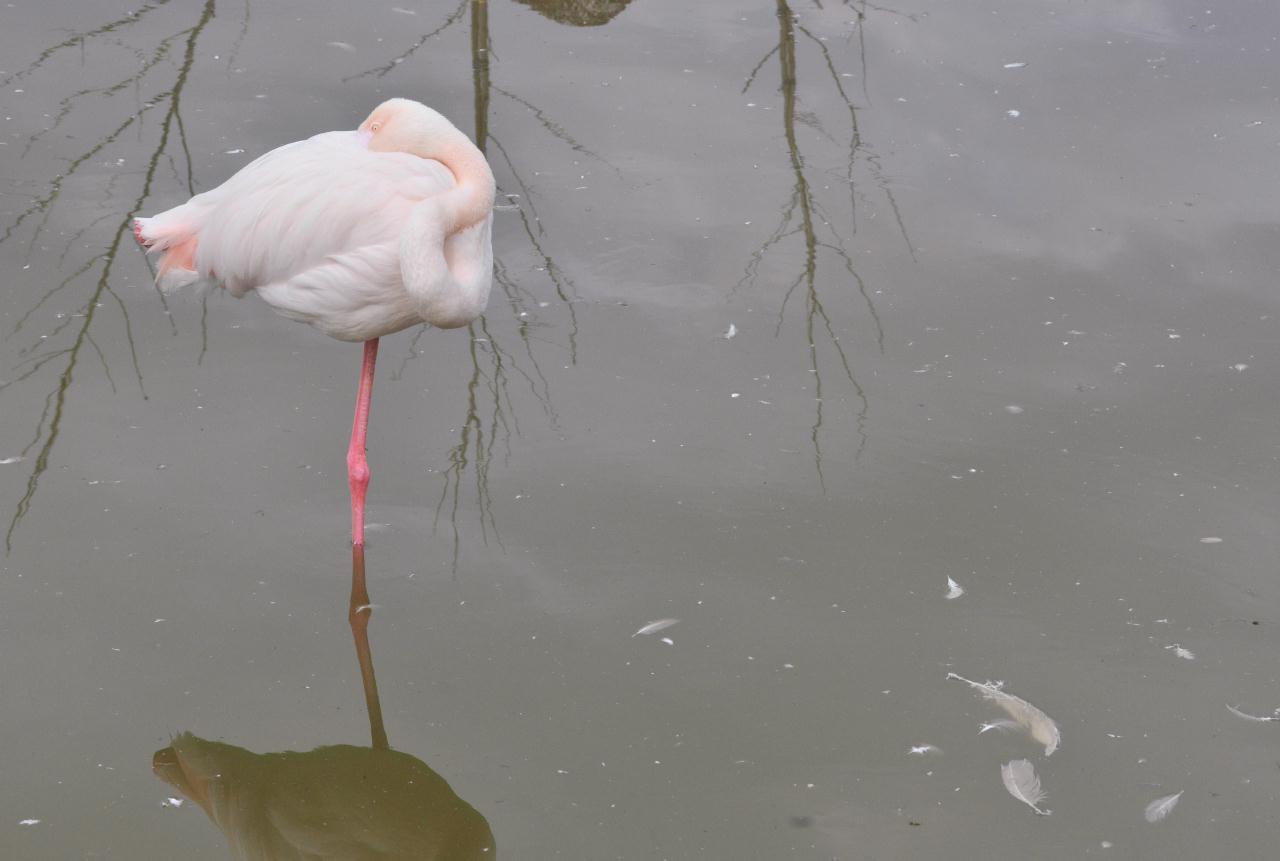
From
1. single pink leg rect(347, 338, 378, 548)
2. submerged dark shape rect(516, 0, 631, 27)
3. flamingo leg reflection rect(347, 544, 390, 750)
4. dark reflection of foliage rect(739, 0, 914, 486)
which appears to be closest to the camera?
flamingo leg reflection rect(347, 544, 390, 750)

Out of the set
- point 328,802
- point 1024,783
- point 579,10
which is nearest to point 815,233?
point 579,10

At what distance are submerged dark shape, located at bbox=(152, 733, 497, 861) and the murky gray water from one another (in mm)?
19

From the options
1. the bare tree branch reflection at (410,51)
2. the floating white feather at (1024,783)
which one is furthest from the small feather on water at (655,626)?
the bare tree branch reflection at (410,51)

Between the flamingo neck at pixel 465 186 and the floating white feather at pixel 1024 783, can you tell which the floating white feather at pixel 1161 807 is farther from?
the flamingo neck at pixel 465 186

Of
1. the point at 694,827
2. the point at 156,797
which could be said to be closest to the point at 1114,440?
the point at 694,827

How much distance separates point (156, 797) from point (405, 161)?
1.81 metres

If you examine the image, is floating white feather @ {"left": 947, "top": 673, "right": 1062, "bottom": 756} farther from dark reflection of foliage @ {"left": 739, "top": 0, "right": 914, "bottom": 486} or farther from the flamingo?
the flamingo

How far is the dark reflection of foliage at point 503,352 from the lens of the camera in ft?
15.5

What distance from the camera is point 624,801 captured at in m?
3.60

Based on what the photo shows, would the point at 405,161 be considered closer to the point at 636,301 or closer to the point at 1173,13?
the point at 636,301

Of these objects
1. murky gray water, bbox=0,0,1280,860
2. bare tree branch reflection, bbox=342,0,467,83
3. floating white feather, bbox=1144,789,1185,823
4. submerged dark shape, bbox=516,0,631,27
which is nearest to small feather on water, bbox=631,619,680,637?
murky gray water, bbox=0,0,1280,860

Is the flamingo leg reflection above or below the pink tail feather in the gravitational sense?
below

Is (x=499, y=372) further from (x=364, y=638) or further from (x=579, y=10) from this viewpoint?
(x=579, y=10)

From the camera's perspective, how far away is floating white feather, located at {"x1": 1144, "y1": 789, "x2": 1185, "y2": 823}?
362 centimetres
